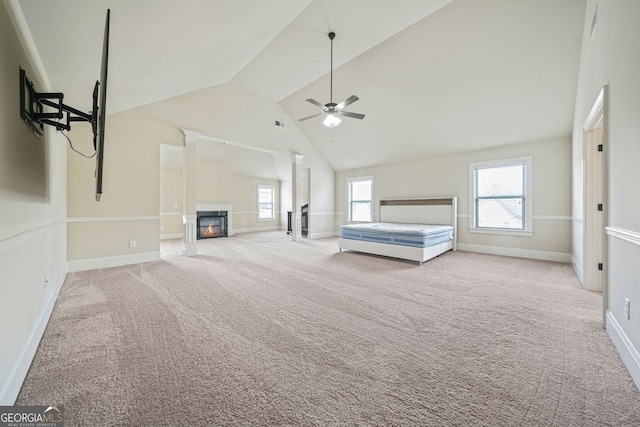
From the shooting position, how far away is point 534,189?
499cm

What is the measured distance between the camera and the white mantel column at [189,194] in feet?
17.6

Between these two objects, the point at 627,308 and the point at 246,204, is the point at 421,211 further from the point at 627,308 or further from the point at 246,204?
the point at 246,204

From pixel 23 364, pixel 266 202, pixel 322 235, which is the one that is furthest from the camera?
pixel 266 202

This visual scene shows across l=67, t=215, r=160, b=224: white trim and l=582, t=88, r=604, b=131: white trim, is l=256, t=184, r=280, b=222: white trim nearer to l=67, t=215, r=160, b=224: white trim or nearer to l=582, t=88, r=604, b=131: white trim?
l=67, t=215, r=160, b=224: white trim

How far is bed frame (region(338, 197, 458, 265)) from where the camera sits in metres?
4.66

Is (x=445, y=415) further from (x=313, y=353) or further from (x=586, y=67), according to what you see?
(x=586, y=67)

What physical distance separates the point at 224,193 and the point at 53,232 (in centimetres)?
616

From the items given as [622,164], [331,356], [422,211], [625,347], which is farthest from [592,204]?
[331,356]

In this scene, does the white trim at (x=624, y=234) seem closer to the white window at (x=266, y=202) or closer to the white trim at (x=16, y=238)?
the white trim at (x=16, y=238)

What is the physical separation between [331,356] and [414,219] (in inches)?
218

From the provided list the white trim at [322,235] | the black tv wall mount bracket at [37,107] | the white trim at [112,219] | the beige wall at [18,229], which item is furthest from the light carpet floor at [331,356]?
the white trim at [322,235]

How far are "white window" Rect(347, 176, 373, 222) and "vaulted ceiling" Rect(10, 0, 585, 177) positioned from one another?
196 centimetres

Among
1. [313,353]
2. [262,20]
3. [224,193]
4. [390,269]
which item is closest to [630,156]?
[313,353]

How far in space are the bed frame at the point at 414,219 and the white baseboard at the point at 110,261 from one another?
3.86 m
